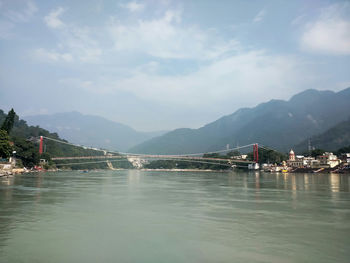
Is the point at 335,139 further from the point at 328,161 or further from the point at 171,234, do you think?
the point at 171,234

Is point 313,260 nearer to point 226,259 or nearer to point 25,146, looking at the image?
point 226,259

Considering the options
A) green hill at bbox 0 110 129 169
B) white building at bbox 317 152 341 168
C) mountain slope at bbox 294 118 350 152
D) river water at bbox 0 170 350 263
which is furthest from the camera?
mountain slope at bbox 294 118 350 152

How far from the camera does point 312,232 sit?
10.4m

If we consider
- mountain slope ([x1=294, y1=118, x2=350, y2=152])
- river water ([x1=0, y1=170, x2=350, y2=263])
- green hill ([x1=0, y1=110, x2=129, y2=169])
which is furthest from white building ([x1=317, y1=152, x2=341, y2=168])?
river water ([x1=0, y1=170, x2=350, y2=263])

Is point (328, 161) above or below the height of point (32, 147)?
below

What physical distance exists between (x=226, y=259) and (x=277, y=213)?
7.65 metres

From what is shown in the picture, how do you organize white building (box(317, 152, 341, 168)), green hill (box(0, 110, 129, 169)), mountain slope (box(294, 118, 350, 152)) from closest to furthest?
green hill (box(0, 110, 129, 169)), white building (box(317, 152, 341, 168)), mountain slope (box(294, 118, 350, 152))

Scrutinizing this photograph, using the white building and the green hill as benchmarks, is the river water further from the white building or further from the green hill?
the white building

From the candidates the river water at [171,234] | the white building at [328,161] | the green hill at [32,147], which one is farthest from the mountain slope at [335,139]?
the river water at [171,234]

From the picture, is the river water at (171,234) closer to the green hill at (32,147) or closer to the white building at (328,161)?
the green hill at (32,147)

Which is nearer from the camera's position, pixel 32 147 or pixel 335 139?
pixel 32 147

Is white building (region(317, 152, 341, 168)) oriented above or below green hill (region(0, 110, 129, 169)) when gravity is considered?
below

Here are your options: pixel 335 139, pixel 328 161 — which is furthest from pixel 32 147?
pixel 335 139

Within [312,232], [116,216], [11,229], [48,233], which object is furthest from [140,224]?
[312,232]
